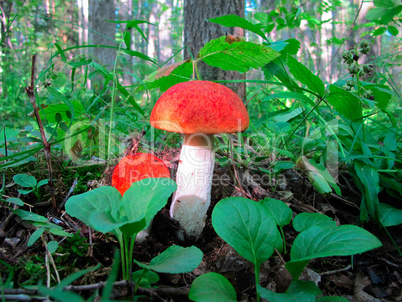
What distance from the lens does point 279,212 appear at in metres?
1.33

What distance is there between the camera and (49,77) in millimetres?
1531

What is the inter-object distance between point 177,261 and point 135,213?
27cm

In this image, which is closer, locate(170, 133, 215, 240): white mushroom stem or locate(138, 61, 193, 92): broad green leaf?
locate(170, 133, 215, 240): white mushroom stem

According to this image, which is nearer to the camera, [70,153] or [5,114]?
[70,153]

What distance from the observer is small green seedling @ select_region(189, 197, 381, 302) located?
0.90 metres

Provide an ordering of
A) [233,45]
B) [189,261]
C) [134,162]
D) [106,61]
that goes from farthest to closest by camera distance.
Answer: [106,61] < [233,45] < [134,162] < [189,261]

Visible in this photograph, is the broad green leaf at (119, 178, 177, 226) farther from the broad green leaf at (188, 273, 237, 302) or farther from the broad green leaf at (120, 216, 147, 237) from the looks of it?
the broad green leaf at (188, 273, 237, 302)

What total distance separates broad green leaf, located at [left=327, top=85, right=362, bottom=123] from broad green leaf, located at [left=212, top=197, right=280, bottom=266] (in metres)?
0.96

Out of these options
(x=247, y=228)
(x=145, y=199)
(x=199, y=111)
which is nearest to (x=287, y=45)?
(x=199, y=111)

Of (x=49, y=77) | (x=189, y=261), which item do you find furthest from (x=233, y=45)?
(x=189, y=261)

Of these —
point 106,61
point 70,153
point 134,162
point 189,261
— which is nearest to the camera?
point 189,261

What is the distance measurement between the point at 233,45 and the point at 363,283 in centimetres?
156

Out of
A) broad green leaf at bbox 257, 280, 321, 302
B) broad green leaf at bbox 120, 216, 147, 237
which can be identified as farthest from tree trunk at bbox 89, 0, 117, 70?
broad green leaf at bbox 257, 280, 321, 302

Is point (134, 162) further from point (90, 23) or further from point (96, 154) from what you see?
point (90, 23)
